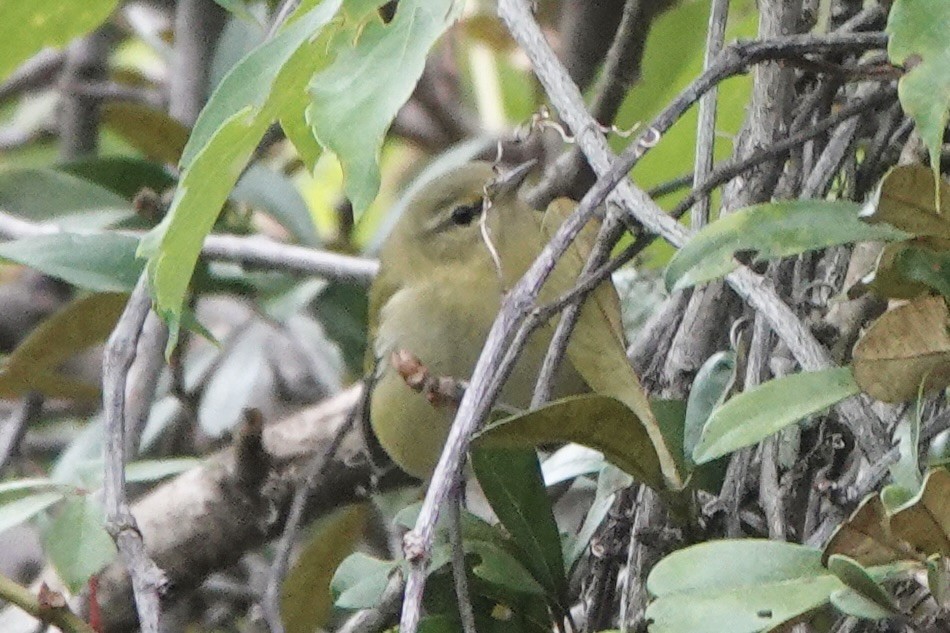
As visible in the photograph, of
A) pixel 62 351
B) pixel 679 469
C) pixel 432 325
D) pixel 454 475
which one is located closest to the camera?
pixel 454 475

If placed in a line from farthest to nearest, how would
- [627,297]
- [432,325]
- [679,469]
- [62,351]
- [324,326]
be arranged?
[324,326] < [62,351] < [432,325] < [627,297] < [679,469]

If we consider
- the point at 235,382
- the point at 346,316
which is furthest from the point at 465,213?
the point at 235,382

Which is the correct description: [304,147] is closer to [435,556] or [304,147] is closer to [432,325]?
[435,556]

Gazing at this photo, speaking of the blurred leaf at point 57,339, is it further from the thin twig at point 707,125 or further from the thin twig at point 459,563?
the thin twig at point 459,563

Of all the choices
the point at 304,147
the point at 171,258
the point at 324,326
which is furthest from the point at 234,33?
the point at 171,258

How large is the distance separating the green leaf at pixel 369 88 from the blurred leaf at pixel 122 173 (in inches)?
68.6

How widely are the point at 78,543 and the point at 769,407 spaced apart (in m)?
0.71

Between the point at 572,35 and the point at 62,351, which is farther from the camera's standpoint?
the point at 572,35

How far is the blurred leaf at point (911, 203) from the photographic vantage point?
93 cm

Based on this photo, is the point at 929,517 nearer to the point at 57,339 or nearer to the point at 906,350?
the point at 906,350

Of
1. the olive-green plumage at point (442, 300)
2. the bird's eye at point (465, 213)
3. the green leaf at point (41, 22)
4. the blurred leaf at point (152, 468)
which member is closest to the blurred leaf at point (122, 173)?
the olive-green plumage at point (442, 300)

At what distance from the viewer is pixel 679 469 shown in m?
1.08

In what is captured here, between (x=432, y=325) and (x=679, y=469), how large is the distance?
1.06m

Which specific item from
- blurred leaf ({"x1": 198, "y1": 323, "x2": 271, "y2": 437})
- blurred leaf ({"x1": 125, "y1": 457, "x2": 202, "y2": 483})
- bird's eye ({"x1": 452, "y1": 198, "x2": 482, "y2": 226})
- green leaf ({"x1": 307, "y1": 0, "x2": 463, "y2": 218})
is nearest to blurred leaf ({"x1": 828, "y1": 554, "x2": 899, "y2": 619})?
green leaf ({"x1": 307, "y1": 0, "x2": 463, "y2": 218})
